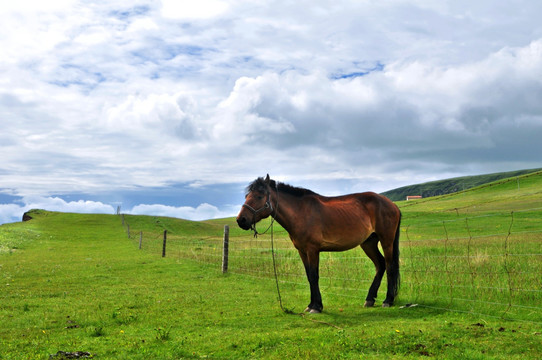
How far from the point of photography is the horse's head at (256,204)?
9211 millimetres

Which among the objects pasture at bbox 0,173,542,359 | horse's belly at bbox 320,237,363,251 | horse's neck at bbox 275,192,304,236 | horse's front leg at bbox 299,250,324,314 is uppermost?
horse's neck at bbox 275,192,304,236

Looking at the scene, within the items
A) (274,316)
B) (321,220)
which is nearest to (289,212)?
(321,220)

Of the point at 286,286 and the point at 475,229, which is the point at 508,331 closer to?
the point at 286,286

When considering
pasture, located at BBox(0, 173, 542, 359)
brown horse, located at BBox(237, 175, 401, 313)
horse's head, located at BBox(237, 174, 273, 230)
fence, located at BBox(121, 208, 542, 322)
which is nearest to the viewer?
pasture, located at BBox(0, 173, 542, 359)

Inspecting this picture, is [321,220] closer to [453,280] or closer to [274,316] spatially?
[274,316]

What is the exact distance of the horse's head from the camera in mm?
9211

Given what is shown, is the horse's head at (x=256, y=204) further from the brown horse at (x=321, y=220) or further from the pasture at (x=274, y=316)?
the pasture at (x=274, y=316)

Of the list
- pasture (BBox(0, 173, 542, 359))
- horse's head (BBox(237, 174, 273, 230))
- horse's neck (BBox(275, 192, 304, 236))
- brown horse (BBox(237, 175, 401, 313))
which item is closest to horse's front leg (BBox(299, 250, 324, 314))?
brown horse (BBox(237, 175, 401, 313))

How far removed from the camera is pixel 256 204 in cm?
939

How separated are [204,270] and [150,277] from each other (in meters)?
2.55

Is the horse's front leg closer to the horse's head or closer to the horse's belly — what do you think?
the horse's belly

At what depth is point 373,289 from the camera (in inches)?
396

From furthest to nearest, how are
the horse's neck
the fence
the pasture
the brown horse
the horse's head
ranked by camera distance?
1. the horse's neck
2. the brown horse
3. the horse's head
4. the fence
5. the pasture

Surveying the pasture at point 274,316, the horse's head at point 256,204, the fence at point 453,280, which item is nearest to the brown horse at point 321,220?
the horse's head at point 256,204
